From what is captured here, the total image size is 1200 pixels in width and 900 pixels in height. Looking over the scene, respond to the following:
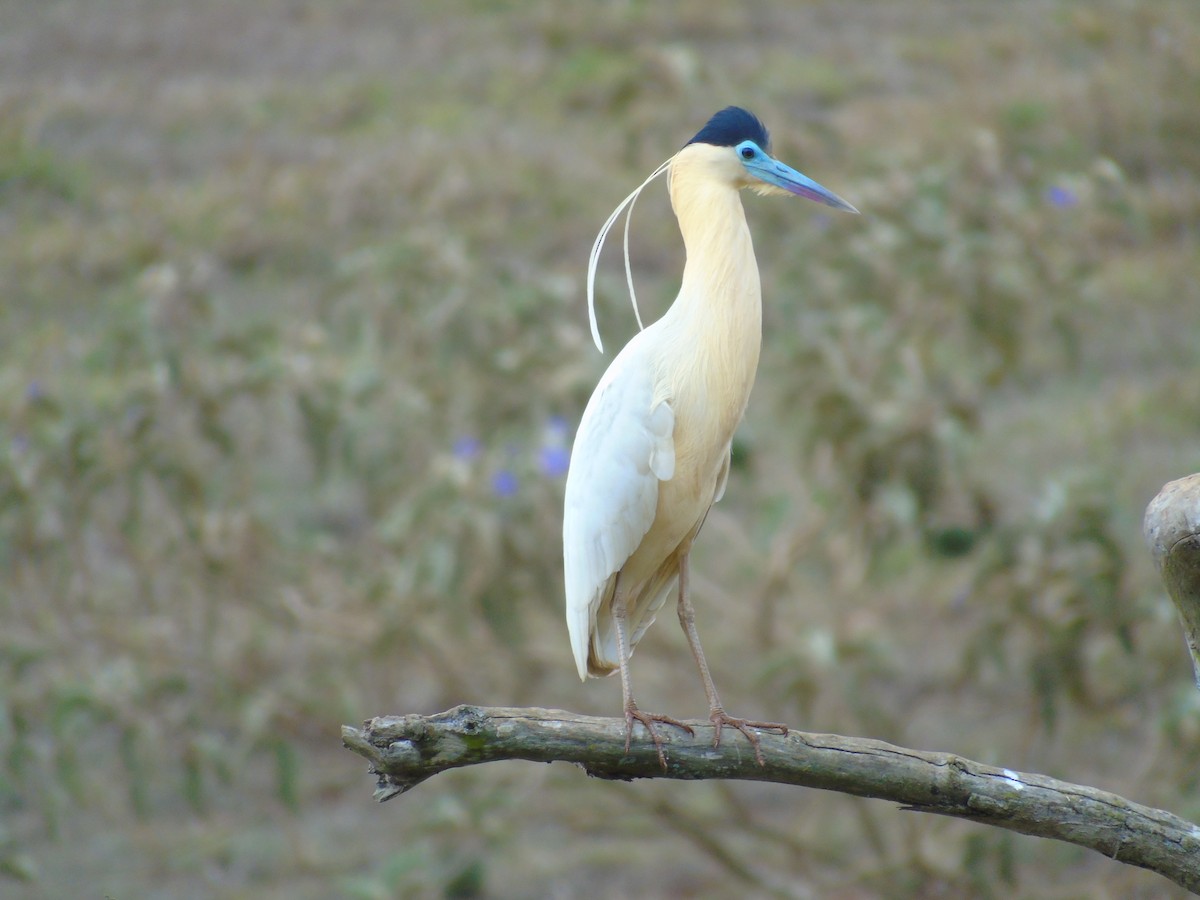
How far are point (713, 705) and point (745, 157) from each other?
0.98 meters

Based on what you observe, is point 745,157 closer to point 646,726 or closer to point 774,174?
point 774,174

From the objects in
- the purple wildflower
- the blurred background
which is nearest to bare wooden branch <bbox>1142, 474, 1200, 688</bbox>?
the blurred background

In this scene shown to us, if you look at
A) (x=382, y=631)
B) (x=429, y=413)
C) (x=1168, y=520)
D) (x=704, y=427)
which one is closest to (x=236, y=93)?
(x=429, y=413)

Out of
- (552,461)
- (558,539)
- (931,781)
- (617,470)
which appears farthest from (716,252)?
(558,539)

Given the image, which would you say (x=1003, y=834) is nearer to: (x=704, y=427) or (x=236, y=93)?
(x=704, y=427)

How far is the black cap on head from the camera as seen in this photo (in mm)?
2342

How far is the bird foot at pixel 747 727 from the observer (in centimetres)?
207

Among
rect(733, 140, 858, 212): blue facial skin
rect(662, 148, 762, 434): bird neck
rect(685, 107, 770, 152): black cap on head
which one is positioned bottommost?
rect(662, 148, 762, 434): bird neck

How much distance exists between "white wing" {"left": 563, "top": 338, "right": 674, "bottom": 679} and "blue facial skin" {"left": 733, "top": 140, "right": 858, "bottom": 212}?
350 millimetres

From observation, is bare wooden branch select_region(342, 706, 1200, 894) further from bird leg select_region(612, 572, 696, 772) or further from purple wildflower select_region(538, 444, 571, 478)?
purple wildflower select_region(538, 444, 571, 478)

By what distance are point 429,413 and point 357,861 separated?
5.58 ft

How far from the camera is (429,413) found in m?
4.59

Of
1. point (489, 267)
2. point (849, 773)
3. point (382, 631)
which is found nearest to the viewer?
point (849, 773)

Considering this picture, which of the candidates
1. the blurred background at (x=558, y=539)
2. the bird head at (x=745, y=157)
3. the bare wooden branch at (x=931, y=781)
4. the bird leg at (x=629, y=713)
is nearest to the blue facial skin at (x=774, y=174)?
the bird head at (x=745, y=157)
